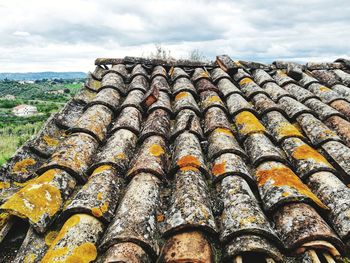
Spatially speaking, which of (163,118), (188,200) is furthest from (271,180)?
(163,118)

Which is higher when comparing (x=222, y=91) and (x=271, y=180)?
(x=222, y=91)

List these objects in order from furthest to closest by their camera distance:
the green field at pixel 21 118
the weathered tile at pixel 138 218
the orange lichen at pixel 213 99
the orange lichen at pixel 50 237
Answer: the green field at pixel 21 118 < the orange lichen at pixel 213 99 < the orange lichen at pixel 50 237 < the weathered tile at pixel 138 218

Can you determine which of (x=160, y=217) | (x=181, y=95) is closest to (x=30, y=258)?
(x=160, y=217)

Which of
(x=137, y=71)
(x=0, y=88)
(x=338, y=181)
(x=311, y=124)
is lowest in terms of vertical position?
(x=0, y=88)

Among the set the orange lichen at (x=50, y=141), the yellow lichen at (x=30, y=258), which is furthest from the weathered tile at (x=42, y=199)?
the orange lichen at (x=50, y=141)

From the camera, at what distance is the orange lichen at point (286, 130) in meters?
3.10

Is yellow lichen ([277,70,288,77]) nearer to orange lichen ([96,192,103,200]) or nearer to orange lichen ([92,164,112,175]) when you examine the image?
orange lichen ([92,164,112,175])

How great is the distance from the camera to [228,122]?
339 centimetres

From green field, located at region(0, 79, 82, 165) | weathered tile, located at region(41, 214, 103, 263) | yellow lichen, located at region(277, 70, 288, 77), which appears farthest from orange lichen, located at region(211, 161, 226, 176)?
green field, located at region(0, 79, 82, 165)

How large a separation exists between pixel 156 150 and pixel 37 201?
1.07 meters

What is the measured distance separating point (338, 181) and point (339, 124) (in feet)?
4.27

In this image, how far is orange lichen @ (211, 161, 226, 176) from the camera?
7.97 ft

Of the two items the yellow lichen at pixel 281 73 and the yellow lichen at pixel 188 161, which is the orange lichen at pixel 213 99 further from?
the yellow lichen at pixel 281 73

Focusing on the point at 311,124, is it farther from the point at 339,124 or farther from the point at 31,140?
the point at 31,140
